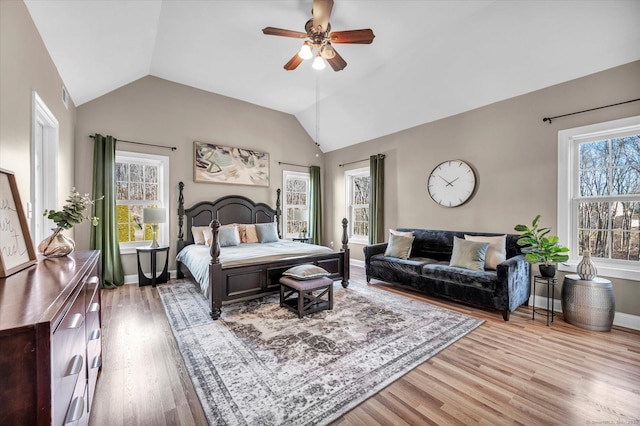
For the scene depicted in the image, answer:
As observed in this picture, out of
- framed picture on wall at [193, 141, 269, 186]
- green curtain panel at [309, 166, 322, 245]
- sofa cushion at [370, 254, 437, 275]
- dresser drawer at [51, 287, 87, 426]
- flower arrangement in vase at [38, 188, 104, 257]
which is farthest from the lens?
green curtain panel at [309, 166, 322, 245]

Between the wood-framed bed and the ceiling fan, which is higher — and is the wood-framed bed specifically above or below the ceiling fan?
below

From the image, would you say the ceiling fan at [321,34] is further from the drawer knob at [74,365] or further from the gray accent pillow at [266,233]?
the gray accent pillow at [266,233]

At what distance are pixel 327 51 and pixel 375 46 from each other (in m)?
1.18

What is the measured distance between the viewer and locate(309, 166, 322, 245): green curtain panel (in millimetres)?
6547

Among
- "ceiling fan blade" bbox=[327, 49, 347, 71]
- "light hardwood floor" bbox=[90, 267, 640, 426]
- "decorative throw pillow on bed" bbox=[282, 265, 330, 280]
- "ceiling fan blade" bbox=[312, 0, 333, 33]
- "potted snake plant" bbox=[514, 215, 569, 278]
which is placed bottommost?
"light hardwood floor" bbox=[90, 267, 640, 426]

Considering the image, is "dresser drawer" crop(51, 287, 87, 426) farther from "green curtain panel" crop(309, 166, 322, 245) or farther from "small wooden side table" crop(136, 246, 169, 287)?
"green curtain panel" crop(309, 166, 322, 245)

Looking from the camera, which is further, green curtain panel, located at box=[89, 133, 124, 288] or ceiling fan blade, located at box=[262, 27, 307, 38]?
green curtain panel, located at box=[89, 133, 124, 288]

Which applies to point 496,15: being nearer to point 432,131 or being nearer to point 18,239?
point 432,131

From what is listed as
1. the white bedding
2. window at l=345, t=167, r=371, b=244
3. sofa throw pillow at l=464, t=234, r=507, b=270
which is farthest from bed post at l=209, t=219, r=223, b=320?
window at l=345, t=167, r=371, b=244

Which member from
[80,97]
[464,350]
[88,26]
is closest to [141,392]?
[464,350]

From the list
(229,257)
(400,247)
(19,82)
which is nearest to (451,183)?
(400,247)

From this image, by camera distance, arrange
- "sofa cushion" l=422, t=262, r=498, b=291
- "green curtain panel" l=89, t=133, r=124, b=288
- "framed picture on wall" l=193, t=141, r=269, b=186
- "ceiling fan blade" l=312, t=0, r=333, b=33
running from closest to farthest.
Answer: "ceiling fan blade" l=312, t=0, r=333, b=33
"sofa cushion" l=422, t=262, r=498, b=291
"green curtain panel" l=89, t=133, r=124, b=288
"framed picture on wall" l=193, t=141, r=269, b=186

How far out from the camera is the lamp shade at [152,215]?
4.20 m

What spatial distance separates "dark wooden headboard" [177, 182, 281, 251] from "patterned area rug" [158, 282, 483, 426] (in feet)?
5.06
